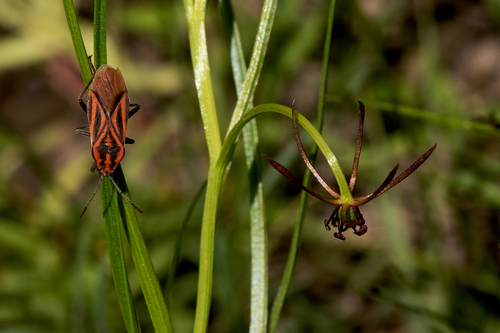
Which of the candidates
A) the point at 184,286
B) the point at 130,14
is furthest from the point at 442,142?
the point at 130,14

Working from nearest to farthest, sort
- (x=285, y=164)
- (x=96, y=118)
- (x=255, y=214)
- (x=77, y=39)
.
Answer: (x=77, y=39) < (x=255, y=214) < (x=96, y=118) < (x=285, y=164)

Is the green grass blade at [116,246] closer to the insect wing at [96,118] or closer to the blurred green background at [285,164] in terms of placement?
the insect wing at [96,118]

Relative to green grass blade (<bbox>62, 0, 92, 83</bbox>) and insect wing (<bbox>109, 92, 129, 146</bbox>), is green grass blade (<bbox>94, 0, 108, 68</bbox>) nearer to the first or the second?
green grass blade (<bbox>62, 0, 92, 83</bbox>)

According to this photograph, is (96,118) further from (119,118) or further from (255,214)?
(255,214)

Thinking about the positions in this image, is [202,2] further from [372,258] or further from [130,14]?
[130,14]

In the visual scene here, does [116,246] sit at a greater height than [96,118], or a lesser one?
lesser

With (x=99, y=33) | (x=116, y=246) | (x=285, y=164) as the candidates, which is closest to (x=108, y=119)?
(x=99, y=33)
